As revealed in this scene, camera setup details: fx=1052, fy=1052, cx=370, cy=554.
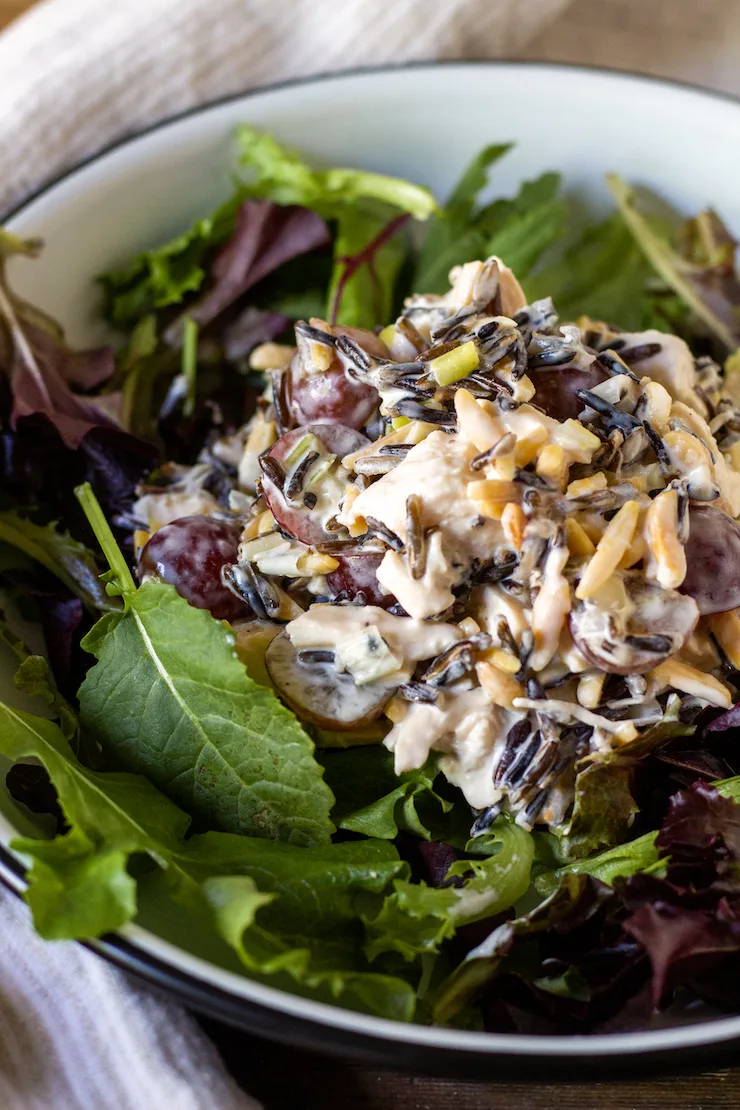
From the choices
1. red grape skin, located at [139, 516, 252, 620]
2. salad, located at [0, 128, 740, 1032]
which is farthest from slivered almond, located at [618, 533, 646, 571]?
red grape skin, located at [139, 516, 252, 620]

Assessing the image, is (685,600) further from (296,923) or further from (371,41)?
(371,41)

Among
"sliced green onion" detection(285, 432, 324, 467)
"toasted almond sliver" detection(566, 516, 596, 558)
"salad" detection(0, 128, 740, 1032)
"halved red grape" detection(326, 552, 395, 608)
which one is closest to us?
"salad" detection(0, 128, 740, 1032)

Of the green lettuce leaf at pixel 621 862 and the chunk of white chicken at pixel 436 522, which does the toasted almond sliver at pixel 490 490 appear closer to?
the chunk of white chicken at pixel 436 522

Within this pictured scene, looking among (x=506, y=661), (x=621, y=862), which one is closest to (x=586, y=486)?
(x=506, y=661)

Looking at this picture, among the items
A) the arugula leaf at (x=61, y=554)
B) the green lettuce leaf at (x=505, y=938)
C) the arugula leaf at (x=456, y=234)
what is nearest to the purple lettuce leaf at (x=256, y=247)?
the arugula leaf at (x=456, y=234)

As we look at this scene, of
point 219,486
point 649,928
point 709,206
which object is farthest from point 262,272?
point 649,928

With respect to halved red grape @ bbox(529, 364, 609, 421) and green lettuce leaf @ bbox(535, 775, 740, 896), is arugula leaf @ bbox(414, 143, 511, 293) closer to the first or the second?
halved red grape @ bbox(529, 364, 609, 421)

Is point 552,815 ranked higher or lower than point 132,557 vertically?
lower
